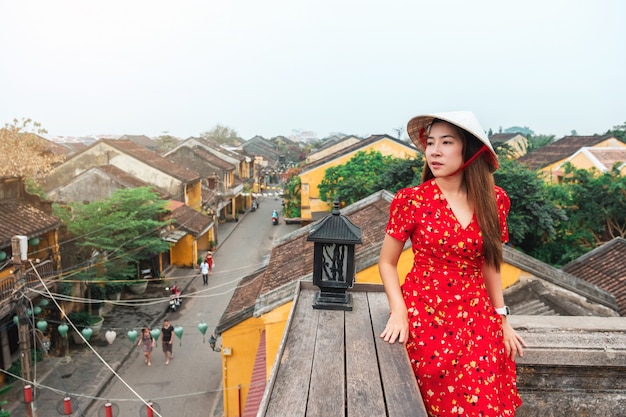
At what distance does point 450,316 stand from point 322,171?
70.6 ft

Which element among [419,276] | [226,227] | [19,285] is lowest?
[226,227]

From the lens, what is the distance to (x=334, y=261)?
3.55 meters

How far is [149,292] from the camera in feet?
61.5

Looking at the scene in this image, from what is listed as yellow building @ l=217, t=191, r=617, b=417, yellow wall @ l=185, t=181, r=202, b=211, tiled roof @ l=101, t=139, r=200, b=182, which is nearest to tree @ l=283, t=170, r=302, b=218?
yellow wall @ l=185, t=181, r=202, b=211

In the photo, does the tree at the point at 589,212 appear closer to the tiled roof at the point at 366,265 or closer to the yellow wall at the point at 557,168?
the yellow wall at the point at 557,168

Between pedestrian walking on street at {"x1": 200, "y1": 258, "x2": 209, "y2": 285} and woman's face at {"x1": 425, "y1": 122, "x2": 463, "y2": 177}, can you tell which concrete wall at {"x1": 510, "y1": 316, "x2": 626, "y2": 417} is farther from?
pedestrian walking on street at {"x1": 200, "y1": 258, "x2": 209, "y2": 285}

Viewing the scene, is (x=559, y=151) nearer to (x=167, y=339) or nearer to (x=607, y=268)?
(x=607, y=268)

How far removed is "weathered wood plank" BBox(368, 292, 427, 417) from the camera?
1.81 m

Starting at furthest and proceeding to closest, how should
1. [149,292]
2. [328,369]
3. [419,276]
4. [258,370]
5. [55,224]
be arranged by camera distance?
[149,292] → [55,224] → [258,370] → [419,276] → [328,369]

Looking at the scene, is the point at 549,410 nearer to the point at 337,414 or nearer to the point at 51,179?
the point at 337,414

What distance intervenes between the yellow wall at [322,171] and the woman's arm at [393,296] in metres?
20.6

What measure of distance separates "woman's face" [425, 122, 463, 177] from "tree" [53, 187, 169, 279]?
14.2 metres

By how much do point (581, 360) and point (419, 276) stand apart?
135 centimetres

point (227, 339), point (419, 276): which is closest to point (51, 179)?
point (227, 339)
